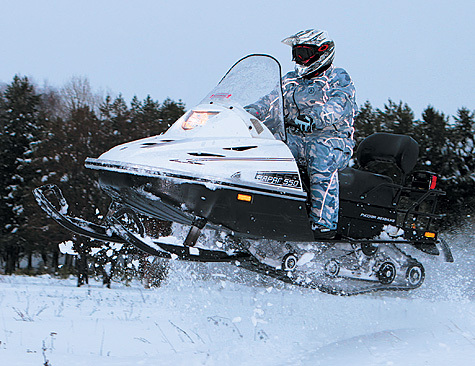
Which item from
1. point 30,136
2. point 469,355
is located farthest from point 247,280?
point 30,136

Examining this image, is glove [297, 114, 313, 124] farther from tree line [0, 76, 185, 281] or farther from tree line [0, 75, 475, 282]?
tree line [0, 75, 475, 282]

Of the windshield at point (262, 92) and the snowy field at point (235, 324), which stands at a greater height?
the windshield at point (262, 92)

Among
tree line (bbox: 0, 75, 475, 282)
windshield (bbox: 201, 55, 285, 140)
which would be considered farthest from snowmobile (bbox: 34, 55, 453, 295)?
tree line (bbox: 0, 75, 475, 282)

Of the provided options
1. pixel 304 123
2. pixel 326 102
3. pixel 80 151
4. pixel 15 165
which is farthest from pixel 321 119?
pixel 15 165

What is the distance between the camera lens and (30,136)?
2691 cm

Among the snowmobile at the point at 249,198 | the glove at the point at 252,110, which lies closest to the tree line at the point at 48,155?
the snowmobile at the point at 249,198

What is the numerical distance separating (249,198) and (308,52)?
4.87 ft

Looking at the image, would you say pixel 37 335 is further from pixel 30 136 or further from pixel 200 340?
pixel 30 136

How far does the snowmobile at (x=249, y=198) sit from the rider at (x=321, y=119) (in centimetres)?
14

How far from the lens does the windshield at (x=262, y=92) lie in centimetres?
442

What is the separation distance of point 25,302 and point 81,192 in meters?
12.8

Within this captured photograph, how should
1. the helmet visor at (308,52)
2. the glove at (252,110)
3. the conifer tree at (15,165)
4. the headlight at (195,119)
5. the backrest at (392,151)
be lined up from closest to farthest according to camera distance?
the headlight at (195,119) < the glove at (252,110) < the helmet visor at (308,52) < the backrest at (392,151) < the conifer tree at (15,165)

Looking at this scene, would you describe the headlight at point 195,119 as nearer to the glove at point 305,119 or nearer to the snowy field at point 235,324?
the glove at point 305,119

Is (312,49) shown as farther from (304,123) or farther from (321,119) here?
(304,123)
